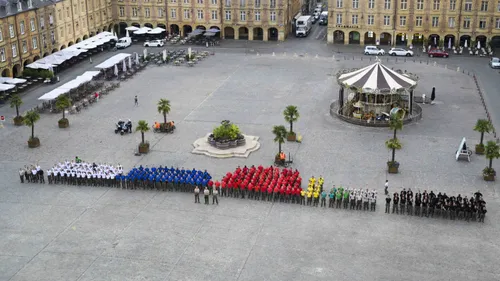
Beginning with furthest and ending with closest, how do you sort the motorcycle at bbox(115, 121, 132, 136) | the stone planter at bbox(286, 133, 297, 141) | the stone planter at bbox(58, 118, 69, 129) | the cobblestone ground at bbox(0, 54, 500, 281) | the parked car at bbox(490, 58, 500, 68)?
1. the parked car at bbox(490, 58, 500, 68)
2. the stone planter at bbox(58, 118, 69, 129)
3. the motorcycle at bbox(115, 121, 132, 136)
4. the stone planter at bbox(286, 133, 297, 141)
5. the cobblestone ground at bbox(0, 54, 500, 281)

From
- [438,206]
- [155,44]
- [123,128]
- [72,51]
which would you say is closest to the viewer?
[438,206]

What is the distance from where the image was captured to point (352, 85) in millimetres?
60812

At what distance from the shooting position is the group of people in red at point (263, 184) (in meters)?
44.8

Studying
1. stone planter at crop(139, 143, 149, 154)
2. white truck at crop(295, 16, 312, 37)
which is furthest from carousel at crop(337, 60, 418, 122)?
white truck at crop(295, 16, 312, 37)

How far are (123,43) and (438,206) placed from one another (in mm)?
62785

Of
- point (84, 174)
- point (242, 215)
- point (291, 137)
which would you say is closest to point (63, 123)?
point (84, 174)

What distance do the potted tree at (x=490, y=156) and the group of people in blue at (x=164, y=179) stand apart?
1948 centimetres

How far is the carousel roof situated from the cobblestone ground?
3.76 m

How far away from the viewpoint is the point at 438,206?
4222cm

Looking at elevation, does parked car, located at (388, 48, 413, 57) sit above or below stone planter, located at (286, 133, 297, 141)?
above

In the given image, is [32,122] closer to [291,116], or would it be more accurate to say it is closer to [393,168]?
[291,116]

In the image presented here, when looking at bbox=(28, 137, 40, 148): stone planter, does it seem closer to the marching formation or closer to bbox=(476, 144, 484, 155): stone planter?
the marching formation

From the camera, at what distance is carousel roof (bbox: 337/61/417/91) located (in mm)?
60250

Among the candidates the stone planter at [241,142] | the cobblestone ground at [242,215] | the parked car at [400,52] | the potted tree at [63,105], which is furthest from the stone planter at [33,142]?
the parked car at [400,52]
